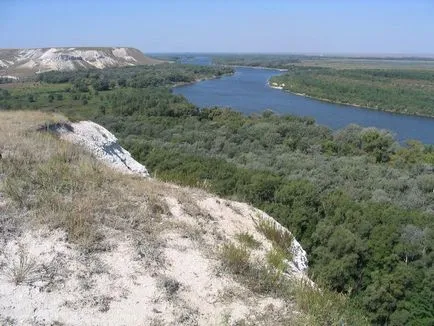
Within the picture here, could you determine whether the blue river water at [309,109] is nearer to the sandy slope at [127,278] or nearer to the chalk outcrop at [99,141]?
the chalk outcrop at [99,141]

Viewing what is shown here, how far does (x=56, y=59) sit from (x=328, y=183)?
129 m

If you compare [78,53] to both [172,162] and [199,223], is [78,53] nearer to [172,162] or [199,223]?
[172,162]

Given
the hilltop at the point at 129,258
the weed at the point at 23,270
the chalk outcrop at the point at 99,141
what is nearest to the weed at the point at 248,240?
the hilltop at the point at 129,258

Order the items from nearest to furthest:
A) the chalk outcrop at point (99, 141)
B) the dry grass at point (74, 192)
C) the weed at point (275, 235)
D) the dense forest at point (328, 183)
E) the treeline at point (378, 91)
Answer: the dry grass at point (74, 192) → the weed at point (275, 235) → the chalk outcrop at point (99, 141) → the dense forest at point (328, 183) → the treeline at point (378, 91)

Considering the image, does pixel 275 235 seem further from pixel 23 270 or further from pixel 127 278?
pixel 23 270

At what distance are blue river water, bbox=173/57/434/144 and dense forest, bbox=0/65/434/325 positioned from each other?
643 inches

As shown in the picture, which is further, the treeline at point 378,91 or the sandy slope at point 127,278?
Answer: the treeline at point 378,91

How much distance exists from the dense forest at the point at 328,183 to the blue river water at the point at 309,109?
16338mm

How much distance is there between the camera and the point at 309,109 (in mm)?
78312

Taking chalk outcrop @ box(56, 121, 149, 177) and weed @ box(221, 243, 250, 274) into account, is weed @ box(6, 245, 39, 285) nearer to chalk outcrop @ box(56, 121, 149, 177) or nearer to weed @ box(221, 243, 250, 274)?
weed @ box(221, 243, 250, 274)

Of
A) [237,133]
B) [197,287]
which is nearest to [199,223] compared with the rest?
[197,287]

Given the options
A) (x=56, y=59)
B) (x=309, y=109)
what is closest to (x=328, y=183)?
(x=309, y=109)

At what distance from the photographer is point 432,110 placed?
80.4 m

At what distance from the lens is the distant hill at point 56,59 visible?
13200cm
